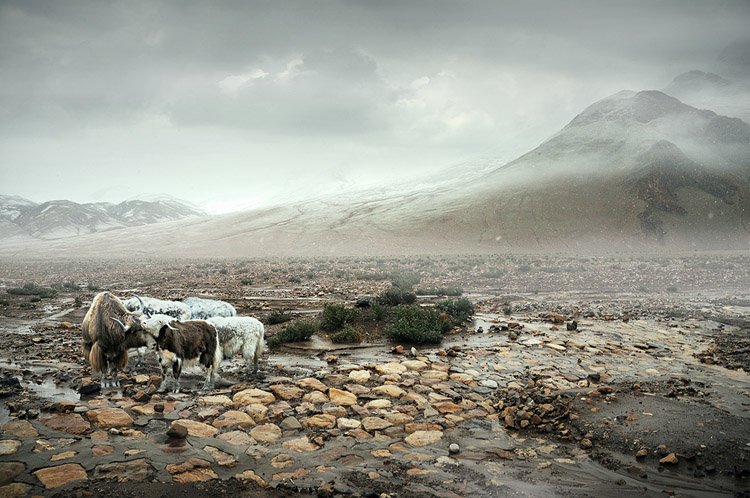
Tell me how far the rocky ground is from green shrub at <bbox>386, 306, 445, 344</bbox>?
0.42 meters

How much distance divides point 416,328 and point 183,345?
→ 6090mm

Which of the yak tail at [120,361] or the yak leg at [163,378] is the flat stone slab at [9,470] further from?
the yak tail at [120,361]

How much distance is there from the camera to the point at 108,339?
283 inches

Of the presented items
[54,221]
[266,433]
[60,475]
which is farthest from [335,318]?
[54,221]

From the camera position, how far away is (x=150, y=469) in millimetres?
4551

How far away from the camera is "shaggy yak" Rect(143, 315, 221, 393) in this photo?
23.1 feet

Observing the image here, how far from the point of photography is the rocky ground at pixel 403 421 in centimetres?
454

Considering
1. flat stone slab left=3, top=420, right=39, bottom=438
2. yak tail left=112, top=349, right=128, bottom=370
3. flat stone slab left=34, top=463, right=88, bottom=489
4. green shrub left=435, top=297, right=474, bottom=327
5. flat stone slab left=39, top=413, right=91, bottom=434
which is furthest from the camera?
green shrub left=435, top=297, right=474, bottom=327

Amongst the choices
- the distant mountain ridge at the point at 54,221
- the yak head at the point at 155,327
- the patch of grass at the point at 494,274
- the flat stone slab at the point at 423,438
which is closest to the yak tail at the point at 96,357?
the yak head at the point at 155,327

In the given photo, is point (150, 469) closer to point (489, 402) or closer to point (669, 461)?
point (489, 402)

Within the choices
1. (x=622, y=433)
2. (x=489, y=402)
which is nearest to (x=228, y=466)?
(x=489, y=402)

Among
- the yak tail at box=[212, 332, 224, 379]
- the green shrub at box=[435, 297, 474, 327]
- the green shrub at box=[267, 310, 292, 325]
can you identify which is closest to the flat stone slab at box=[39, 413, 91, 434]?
the yak tail at box=[212, 332, 224, 379]

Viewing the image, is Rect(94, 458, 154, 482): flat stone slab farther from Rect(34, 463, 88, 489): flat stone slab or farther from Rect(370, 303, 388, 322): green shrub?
Rect(370, 303, 388, 322): green shrub

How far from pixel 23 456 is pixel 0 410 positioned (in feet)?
5.95
